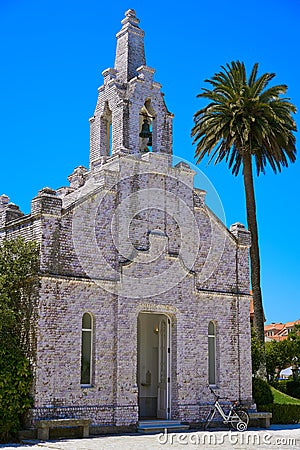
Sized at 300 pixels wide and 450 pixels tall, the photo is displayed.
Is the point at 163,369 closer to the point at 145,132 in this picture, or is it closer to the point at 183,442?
the point at 183,442

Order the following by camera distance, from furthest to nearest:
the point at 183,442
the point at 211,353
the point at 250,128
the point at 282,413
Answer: the point at 250,128
the point at 282,413
the point at 211,353
the point at 183,442

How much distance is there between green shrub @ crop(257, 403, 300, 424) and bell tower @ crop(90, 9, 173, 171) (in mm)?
10711

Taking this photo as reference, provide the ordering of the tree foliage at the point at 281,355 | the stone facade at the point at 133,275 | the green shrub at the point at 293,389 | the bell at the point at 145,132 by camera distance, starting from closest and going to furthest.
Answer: the stone facade at the point at 133,275
the bell at the point at 145,132
the green shrub at the point at 293,389
the tree foliage at the point at 281,355

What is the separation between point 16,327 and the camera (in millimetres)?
19844

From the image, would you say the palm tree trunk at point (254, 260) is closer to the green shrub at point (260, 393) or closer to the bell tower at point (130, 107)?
the green shrub at point (260, 393)

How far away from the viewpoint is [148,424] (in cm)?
2095

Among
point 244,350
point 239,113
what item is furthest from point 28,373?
point 239,113

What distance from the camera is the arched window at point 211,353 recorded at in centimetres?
2352

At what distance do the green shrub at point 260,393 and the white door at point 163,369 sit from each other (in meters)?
4.79

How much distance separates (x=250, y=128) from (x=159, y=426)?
17699mm

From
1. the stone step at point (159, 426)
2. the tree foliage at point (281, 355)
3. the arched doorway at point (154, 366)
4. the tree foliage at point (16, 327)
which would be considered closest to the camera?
the tree foliage at point (16, 327)

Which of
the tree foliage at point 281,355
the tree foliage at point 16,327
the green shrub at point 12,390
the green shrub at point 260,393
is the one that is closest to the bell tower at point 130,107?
the tree foliage at point 16,327

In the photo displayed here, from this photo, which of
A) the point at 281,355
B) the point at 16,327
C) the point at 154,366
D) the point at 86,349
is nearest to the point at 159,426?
the point at 86,349

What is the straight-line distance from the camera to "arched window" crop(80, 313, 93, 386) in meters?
20.1
